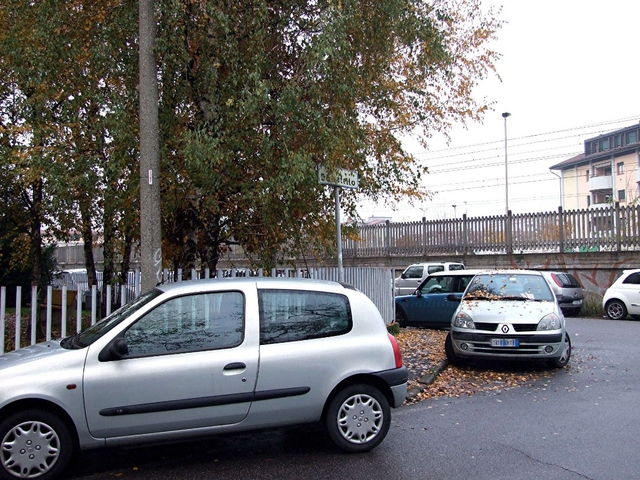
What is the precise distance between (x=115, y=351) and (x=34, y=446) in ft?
3.13

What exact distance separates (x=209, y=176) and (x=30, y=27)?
12.1 ft

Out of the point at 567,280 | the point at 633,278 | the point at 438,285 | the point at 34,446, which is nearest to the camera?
the point at 34,446

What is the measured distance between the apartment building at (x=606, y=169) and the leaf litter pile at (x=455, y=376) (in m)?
52.6


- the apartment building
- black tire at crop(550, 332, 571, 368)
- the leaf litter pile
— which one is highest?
the apartment building

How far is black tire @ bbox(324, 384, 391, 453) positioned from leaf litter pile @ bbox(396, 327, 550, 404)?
2119mm

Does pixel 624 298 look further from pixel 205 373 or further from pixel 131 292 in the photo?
pixel 205 373

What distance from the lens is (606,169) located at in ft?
223

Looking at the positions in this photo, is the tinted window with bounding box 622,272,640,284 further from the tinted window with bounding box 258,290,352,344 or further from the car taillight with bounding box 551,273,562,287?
the tinted window with bounding box 258,290,352,344

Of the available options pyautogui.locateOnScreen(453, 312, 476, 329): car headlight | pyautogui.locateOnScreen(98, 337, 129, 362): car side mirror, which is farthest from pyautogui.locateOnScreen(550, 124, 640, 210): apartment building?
pyautogui.locateOnScreen(98, 337, 129, 362): car side mirror

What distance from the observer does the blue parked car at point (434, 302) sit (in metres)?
14.3

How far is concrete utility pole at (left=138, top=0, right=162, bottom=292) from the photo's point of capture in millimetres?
7137

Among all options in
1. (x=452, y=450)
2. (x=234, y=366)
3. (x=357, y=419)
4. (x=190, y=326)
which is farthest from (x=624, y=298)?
(x=190, y=326)

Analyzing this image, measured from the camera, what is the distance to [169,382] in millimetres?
4949

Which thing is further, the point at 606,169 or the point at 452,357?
the point at 606,169
